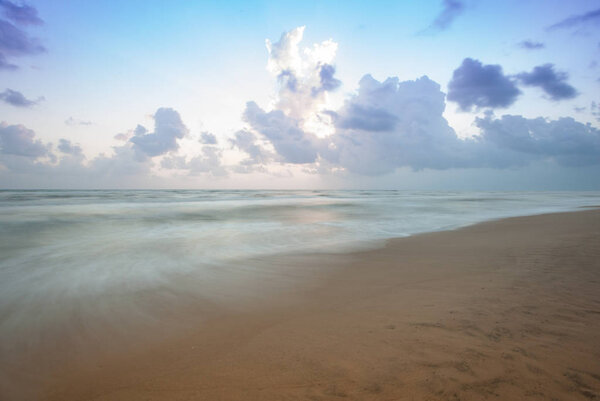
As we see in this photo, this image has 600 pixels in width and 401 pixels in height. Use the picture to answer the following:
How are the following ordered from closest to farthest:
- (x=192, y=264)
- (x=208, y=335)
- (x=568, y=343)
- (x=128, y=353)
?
1. (x=568, y=343)
2. (x=128, y=353)
3. (x=208, y=335)
4. (x=192, y=264)

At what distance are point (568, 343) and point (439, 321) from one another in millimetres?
1229

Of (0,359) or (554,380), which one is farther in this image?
(0,359)

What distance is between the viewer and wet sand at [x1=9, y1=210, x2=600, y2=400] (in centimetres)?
254

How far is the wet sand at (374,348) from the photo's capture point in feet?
8.34

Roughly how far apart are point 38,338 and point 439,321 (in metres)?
5.10

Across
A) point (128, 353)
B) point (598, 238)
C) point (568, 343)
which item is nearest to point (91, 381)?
point (128, 353)

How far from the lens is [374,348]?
3102 mm

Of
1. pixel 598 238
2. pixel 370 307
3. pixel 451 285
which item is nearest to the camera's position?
pixel 370 307

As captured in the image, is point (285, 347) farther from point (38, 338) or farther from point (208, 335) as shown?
point (38, 338)

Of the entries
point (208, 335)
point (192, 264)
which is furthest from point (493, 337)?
point (192, 264)

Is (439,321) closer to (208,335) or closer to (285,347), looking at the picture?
(285,347)

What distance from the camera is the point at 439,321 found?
367cm

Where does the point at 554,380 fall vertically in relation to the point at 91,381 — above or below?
above

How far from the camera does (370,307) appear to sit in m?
4.28
